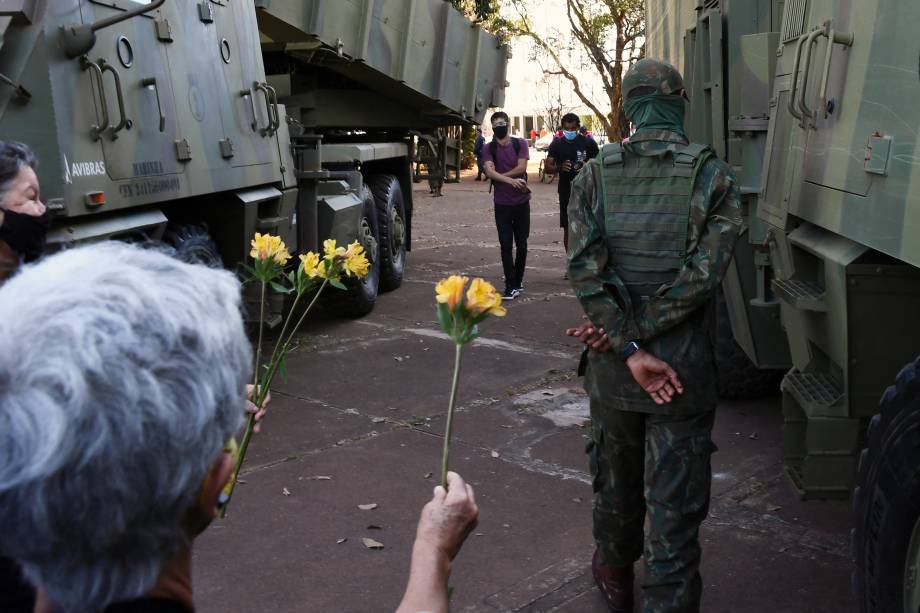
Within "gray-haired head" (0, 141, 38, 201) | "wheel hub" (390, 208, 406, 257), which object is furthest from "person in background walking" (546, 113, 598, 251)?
"gray-haired head" (0, 141, 38, 201)

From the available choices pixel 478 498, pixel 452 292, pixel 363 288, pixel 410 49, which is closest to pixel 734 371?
pixel 478 498

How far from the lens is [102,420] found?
120 centimetres

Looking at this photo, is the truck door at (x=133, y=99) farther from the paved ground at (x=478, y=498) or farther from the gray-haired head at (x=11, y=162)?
the gray-haired head at (x=11, y=162)

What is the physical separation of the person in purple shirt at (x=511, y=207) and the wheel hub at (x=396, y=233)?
1.08 meters

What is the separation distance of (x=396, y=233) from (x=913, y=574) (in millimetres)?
8486

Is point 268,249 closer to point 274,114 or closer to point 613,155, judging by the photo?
point 613,155

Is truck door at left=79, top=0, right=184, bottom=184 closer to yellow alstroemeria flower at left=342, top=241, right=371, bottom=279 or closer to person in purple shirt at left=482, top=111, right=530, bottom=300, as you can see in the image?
yellow alstroemeria flower at left=342, top=241, right=371, bottom=279

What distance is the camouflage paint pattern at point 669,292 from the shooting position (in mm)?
3330

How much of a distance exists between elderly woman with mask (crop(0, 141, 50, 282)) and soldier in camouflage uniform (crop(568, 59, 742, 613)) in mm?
1522

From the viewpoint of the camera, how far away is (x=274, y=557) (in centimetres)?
432

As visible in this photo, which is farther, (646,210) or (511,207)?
(511,207)

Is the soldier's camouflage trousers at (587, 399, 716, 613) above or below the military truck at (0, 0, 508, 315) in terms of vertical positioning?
below

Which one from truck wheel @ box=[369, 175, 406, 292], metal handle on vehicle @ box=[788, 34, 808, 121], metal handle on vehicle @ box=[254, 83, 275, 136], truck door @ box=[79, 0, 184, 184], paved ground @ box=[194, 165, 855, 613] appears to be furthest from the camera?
truck wheel @ box=[369, 175, 406, 292]

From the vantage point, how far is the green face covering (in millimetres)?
3447
